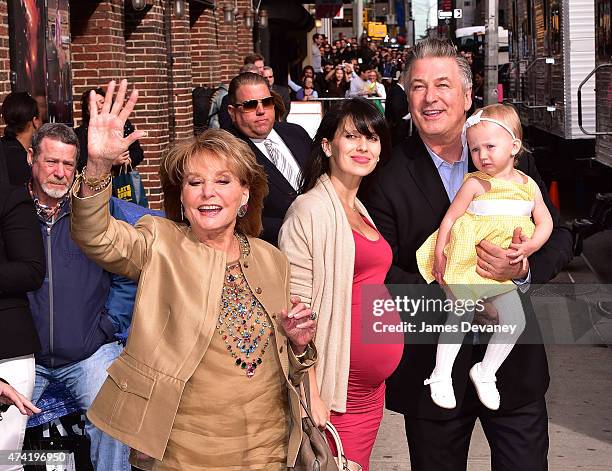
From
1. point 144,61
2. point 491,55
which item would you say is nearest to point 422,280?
point 144,61

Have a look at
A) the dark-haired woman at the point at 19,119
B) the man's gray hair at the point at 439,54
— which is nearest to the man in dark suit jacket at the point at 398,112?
the dark-haired woman at the point at 19,119

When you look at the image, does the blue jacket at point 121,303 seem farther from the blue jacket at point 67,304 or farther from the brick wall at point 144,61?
the brick wall at point 144,61

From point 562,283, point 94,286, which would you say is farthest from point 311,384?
point 562,283

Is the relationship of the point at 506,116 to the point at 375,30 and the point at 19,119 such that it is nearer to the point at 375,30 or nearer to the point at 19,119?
the point at 19,119

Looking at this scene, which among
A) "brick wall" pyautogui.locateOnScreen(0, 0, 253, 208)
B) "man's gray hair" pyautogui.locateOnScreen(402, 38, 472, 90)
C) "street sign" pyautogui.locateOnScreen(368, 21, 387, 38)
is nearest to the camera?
"man's gray hair" pyautogui.locateOnScreen(402, 38, 472, 90)

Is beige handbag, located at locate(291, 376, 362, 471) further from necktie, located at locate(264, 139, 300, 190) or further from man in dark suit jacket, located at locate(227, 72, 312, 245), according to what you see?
necktie, located at locate(264, 139, 300, 190)

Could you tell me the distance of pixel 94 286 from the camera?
499 cm

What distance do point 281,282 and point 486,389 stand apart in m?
0.95

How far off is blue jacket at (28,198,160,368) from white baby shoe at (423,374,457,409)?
1456mm

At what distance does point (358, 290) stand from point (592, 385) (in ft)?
13.8

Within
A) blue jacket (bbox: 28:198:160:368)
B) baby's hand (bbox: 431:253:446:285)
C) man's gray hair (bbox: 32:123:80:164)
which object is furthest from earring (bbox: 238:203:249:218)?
man's gray hair (bbox: 32:123:80:164)

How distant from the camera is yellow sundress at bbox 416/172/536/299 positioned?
4359 mm

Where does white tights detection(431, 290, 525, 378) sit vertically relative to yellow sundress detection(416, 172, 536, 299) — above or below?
below

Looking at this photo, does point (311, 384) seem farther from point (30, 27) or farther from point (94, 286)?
point (30, 27)
